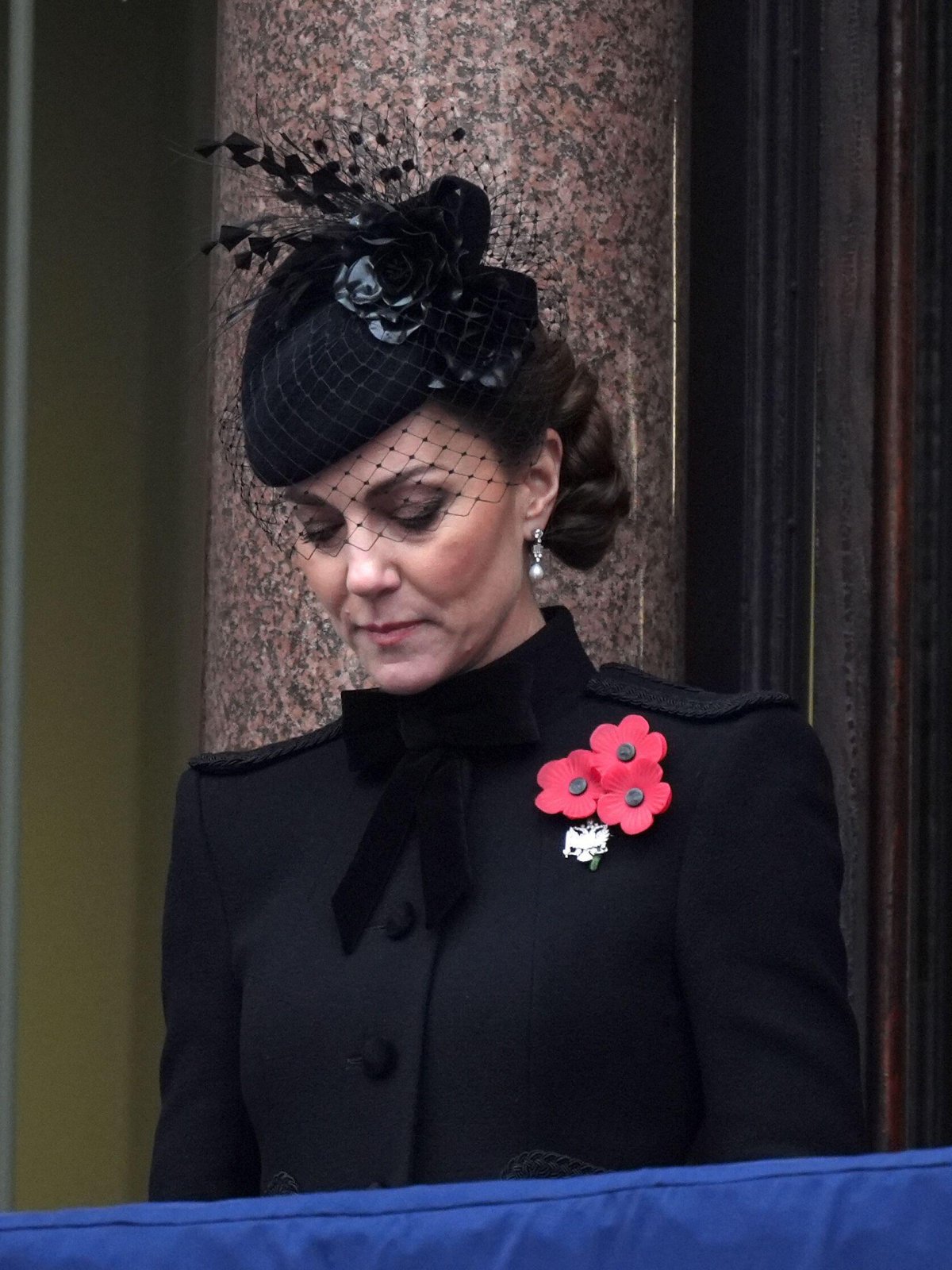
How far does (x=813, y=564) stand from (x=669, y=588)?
0.54 metres

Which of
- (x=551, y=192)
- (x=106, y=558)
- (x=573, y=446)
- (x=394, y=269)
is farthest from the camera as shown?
(x=106, y=558)

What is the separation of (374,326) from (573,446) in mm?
317

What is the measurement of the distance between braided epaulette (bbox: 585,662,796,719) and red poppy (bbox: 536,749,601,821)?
93 mm

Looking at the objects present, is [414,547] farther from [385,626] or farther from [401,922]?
[401,922]

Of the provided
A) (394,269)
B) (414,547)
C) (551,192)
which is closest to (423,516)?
(414,547)

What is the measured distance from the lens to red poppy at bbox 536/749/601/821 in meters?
2.25

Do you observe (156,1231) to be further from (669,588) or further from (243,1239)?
(669,588)

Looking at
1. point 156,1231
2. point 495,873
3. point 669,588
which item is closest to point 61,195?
point 669,588

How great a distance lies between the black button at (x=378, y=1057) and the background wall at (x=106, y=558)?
97.0 inches

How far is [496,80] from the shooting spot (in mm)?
3301

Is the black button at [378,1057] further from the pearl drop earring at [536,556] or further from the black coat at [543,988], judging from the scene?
the pearl drop earring at [536,556]

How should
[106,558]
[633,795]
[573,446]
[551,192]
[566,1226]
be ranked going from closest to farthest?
[566,1226] → [633,795] → [573,446] → [551,192] → [106,558]

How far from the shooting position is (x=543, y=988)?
2.13 meters

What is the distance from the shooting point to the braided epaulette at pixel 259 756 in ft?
8.36
